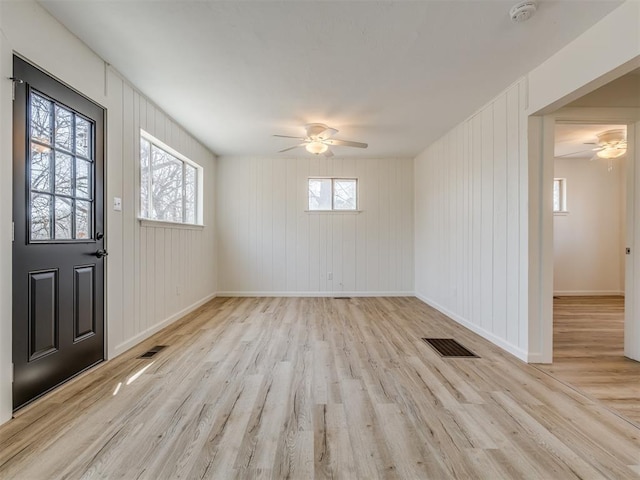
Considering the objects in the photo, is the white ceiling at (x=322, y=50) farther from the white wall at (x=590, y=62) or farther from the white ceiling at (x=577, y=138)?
the white ceiling at (x=577, y=138)

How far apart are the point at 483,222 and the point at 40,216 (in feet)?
13.0

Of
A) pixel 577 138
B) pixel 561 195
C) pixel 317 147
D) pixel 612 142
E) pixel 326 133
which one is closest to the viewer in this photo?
pixel 326 133

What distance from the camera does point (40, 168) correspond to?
1.89 m

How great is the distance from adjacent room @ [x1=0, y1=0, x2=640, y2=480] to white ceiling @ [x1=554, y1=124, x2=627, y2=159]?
0.05m

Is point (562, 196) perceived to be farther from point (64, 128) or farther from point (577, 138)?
point (64, 128)

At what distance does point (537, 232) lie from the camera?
2543mm

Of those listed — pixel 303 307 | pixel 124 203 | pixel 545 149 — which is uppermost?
pixel 545 149

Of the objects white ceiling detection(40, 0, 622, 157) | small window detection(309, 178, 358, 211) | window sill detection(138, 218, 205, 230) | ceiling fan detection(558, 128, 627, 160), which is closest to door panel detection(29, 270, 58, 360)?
window sill detection(138, 218, 205, 230)

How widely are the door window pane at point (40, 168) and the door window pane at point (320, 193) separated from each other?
3863mm

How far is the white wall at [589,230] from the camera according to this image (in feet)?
17.9

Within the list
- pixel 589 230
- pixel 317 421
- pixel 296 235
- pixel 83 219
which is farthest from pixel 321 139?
pixel 589 230

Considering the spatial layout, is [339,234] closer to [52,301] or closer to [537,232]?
[537,232]

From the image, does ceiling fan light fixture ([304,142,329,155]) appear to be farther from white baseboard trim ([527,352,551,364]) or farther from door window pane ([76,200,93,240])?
white baseboard trim ([527,352,551,364])

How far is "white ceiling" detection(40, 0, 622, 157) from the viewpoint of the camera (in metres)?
1.85
